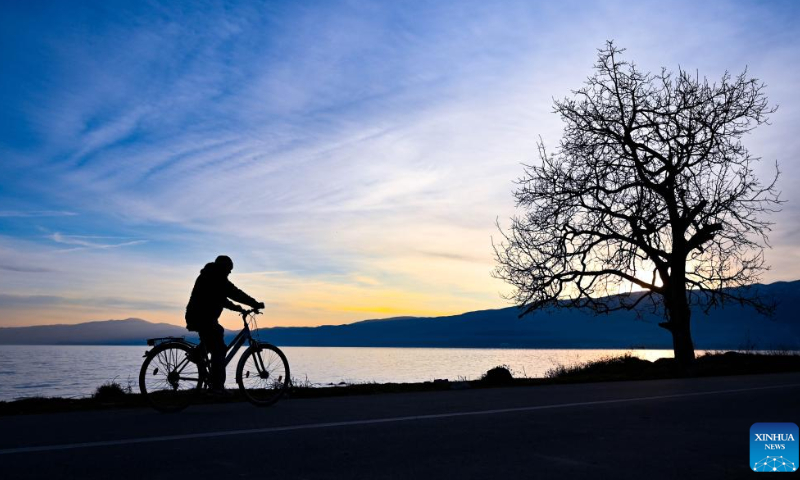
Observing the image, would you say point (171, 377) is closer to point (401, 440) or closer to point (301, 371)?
point (401, 440)

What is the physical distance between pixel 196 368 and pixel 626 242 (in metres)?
17.0

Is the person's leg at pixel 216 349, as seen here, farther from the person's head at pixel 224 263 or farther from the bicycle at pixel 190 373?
the person's head at pixel 224 263

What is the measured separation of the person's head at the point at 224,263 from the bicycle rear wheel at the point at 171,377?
1.20 metres

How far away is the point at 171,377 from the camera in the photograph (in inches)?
358

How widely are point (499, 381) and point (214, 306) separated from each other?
7265 mm

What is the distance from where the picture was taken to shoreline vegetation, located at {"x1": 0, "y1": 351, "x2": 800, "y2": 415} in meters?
9.54

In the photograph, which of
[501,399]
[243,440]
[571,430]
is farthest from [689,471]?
[501,399]

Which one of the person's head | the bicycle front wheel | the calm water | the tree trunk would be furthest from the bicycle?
the tree trunk

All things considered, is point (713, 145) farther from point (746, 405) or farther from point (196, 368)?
point (196, 368)

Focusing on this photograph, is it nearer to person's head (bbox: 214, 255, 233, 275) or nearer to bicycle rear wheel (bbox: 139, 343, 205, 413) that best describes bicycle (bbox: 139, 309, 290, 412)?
bicycle rear wheel (bbox: 139, 343, 205, 413)

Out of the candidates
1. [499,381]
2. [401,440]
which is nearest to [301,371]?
[499,381]

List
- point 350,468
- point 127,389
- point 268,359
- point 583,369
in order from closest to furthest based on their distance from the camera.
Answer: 1. point 350,468
2. point 268,359
3. point 127,389
4. point 583,369

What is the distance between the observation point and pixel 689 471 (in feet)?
17.5

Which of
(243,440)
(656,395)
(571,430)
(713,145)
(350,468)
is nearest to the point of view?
(350,468)
